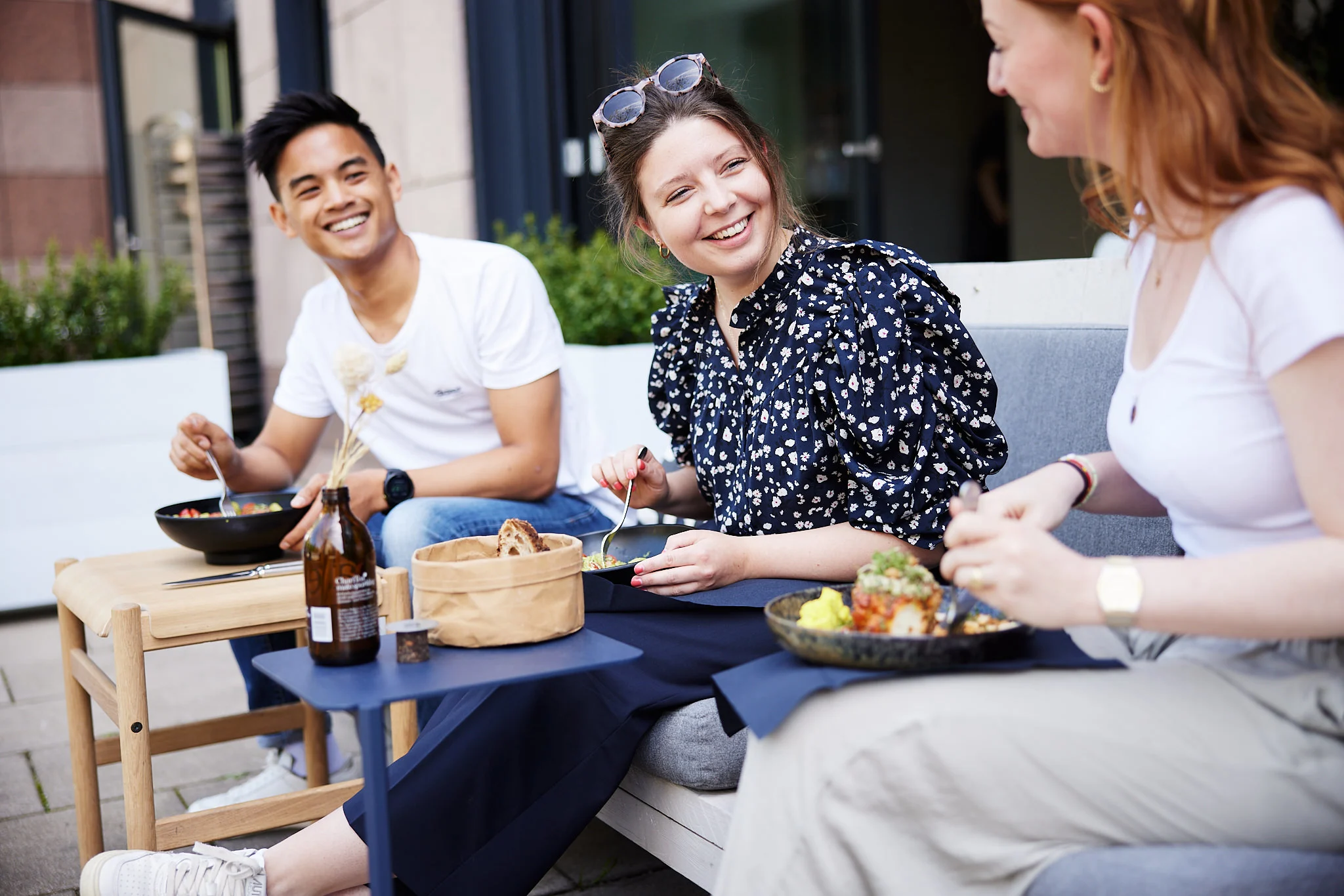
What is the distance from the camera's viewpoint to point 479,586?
1.56 meters

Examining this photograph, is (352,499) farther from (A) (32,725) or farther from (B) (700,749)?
(A) (32,725)

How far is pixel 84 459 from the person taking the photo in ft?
15.7

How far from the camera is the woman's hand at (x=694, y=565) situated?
75.6 inches

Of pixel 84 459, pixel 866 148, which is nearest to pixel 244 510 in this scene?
pixel 84 459

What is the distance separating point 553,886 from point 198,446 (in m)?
1.18

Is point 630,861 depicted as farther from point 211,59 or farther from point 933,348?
point 211,59

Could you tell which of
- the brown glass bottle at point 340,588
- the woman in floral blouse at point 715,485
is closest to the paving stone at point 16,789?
the woman in floral blouse at point 715,485

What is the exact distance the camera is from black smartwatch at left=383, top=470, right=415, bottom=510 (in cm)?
274

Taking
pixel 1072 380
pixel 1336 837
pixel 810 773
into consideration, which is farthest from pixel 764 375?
pixel 1336 837

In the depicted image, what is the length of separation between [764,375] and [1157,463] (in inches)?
32.6

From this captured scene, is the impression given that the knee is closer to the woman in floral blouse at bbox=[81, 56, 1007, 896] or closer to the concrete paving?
the woman in floral blouse at bbox=[81, 56, 1007, 896]

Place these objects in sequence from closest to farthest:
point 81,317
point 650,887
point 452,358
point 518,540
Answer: point 518,540 → point 650,887 → point 452,358 → point 81,317

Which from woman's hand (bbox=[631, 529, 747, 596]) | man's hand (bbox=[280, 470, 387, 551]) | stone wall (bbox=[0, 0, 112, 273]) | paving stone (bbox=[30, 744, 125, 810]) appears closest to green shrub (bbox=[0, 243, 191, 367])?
paving stone (bbox=[30, 744, 125, 810])

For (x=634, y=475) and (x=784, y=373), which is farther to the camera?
(x=634, y=475)
